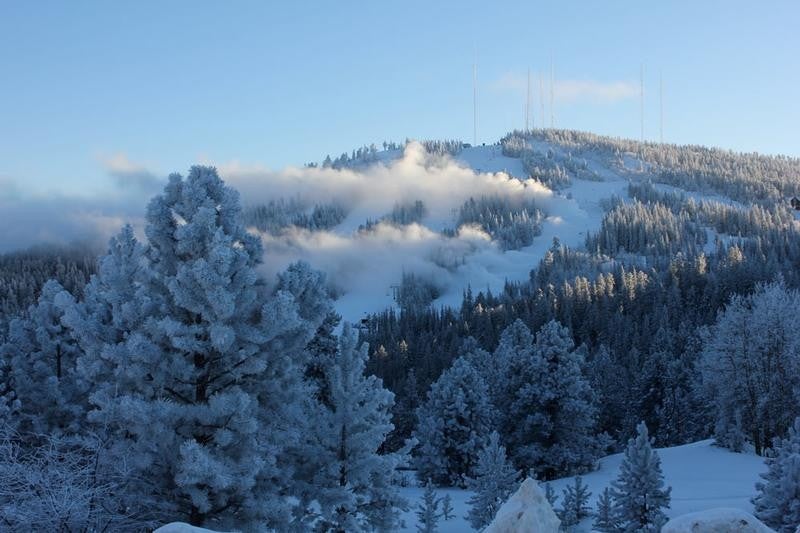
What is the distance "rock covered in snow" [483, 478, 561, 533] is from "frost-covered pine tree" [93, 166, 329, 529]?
7.69m

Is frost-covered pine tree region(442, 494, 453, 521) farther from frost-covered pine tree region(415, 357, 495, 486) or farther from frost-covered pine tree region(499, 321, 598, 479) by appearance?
frost-covered pine tree region(415, 357, 495, 486)

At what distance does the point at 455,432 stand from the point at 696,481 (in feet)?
54.6

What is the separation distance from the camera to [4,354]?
969 inches

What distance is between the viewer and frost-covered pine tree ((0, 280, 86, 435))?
23516mm

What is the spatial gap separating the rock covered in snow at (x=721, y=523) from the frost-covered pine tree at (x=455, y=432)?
117 ft

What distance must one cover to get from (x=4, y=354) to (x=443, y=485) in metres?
26.7

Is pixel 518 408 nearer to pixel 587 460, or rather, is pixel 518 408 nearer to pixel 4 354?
pixel 587 460

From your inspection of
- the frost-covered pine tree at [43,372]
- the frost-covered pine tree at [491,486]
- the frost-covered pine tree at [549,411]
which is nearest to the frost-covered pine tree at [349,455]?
the frost-covered pine tree at [491,486]

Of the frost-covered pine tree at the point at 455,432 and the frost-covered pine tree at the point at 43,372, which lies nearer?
the frost-covered pine tree at the point at 43,372

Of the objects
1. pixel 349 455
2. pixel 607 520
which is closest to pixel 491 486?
pixel 607 520

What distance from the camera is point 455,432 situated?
4144cm

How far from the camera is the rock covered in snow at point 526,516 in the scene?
564cm

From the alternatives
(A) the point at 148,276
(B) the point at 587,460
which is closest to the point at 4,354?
(A) the point at 148,276

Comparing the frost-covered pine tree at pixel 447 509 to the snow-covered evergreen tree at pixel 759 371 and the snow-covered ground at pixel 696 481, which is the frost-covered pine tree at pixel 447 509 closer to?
the snow-covered ground at pixel 696 481
